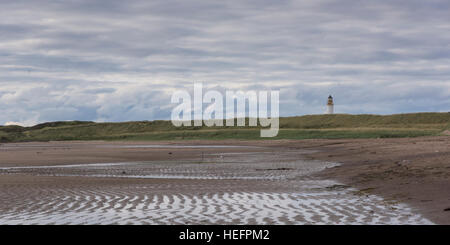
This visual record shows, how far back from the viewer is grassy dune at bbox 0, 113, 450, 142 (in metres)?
71.7

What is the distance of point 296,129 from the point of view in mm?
85188

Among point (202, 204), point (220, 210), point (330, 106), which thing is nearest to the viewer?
point (220, 210)

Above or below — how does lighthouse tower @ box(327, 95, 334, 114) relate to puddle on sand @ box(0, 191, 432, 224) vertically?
above

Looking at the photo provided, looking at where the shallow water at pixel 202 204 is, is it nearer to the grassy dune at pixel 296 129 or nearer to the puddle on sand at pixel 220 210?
the puddle on sand at pixel 220 210

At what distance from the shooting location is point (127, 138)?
99.7 metres

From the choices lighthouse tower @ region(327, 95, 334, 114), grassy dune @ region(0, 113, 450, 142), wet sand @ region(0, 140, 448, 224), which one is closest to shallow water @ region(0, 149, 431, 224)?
wet sand @ region(0, 140, 448, 224)

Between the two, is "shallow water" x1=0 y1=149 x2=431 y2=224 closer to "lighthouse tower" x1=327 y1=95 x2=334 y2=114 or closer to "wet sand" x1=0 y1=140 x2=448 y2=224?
"wet sand" x1=0 y1=140 x2=448 y2=224

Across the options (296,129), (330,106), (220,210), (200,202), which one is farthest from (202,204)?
(330,106)

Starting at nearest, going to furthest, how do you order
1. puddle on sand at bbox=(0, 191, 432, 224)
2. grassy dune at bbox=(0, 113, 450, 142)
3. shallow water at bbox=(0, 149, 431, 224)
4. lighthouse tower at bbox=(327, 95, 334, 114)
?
puddle on sand at bbox=(0, 191, 432, 224) → shallow water at bbox=(0, 149, 431, 224) → grassy dune at bbox=(0, 113, 450, 142) → lighthouse tower at bbox=(327, 95, 334, 114)

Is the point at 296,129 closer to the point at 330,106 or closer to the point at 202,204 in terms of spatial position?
the point at 330,106

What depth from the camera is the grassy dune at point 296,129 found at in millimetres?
71688

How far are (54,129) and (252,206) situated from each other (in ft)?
414
